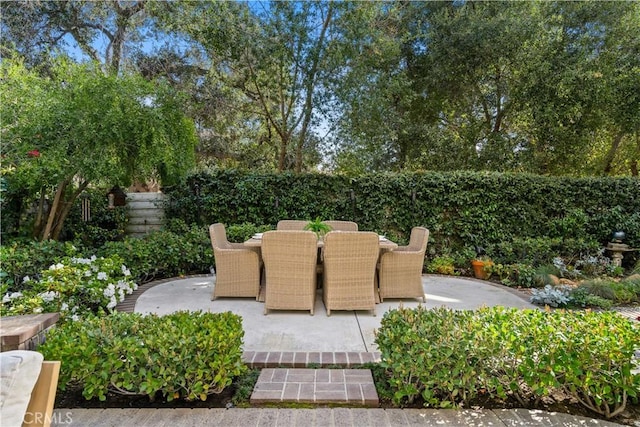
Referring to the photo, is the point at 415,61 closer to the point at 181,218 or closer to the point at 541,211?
the point at 541,211

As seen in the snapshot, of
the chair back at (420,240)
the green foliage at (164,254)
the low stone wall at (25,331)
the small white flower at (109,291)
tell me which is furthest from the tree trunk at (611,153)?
the low stone wall at (25,331)

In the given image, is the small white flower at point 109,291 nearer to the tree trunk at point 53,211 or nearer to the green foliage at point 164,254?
the green foliage at point 164,254

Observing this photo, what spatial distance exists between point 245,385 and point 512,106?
29.5 feet

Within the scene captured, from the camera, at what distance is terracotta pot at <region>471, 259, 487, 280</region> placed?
5914mm

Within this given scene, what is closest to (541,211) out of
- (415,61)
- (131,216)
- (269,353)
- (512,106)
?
(512,106)

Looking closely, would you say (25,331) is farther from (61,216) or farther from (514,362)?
(61,216)

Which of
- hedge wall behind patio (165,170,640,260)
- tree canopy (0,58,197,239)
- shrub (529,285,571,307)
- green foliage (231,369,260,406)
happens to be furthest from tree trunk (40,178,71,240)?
shrub (529,285,571,307)

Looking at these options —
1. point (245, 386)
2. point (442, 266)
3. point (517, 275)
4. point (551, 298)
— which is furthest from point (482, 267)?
point (245, 386)

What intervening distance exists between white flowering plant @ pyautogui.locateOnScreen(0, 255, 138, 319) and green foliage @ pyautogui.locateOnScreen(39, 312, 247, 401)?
1.01 meters

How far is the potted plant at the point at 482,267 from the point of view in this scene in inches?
231

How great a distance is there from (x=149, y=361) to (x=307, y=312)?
1.99 metres

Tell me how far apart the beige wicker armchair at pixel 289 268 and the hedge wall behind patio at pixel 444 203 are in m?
3.25

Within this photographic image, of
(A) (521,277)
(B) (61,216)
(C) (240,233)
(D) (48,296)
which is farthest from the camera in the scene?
(C) (240,233)

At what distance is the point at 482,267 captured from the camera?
19.4 feet
